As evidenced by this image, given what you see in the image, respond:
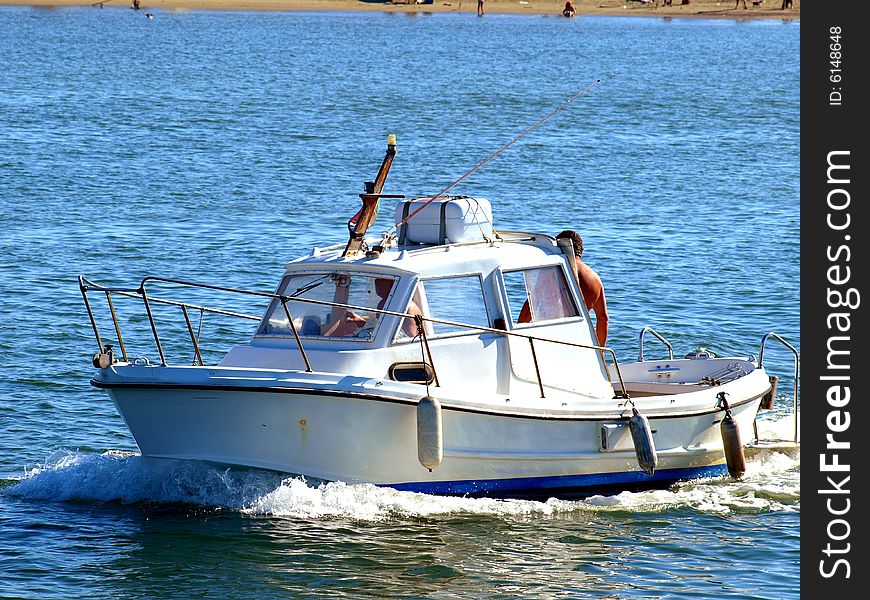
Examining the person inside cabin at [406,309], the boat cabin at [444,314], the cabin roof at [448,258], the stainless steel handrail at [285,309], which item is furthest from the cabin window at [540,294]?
the person inside cabin at [406,309]

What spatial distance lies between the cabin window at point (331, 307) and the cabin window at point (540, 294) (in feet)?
4.46

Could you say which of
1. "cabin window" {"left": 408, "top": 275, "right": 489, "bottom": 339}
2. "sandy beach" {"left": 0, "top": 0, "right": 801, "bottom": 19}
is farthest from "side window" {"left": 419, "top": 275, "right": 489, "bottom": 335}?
"sandy beach" {"left": 0, "top": 0, "right": 801, "bottom": 19}

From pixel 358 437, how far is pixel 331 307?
1417 mm

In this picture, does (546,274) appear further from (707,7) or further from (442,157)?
(707,7)

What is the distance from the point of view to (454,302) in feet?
41.6

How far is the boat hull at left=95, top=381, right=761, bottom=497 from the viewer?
11.5 metres

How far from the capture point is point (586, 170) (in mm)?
34750

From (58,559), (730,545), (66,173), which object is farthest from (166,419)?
(66,173)

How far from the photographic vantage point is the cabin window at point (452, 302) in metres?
12.5

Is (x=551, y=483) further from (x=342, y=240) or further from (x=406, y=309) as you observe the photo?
(x=342, y=240)

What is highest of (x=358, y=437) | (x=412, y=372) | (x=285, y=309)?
(x=285, y=309)

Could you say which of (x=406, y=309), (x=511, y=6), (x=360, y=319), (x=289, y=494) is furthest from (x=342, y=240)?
(x=511, y=6)

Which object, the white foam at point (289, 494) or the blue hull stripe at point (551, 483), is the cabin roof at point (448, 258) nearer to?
the blue hull stripe at point (551, 483)

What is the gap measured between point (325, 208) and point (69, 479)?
16045 mm
